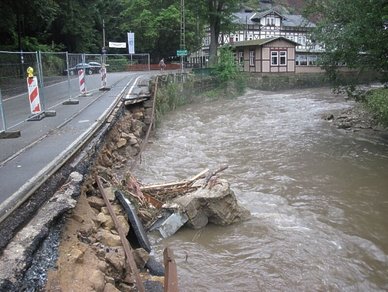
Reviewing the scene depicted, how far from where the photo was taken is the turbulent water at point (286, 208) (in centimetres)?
671

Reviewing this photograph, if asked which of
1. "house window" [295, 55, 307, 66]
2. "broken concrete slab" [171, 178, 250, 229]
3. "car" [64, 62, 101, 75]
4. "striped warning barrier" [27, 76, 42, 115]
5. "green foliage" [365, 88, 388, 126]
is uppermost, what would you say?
"house window" [295, 55, 307, 66]

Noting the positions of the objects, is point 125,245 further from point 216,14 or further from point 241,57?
point 241,57

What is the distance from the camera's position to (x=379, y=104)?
688 inches

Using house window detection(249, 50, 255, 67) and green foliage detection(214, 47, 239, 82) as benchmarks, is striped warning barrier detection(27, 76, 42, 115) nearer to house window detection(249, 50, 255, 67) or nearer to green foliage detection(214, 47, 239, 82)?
green foliage detection(214, 47, 239, 82)

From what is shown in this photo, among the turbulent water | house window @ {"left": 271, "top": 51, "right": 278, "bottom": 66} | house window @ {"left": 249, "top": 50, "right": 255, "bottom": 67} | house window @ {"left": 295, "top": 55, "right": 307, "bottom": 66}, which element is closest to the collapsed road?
the turbulent water

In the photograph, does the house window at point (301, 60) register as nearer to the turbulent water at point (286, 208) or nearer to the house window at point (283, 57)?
the house window at point (283, 57)

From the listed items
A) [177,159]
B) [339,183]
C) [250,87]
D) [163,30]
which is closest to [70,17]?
[163,30]

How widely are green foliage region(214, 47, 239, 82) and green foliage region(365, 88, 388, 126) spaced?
19.0 m

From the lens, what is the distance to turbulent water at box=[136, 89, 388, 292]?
6.71 meters

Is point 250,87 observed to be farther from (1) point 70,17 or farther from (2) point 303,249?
(2) point 303,249

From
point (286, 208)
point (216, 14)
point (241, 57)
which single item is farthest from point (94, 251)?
point (241, 57)

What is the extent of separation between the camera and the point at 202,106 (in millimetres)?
31062

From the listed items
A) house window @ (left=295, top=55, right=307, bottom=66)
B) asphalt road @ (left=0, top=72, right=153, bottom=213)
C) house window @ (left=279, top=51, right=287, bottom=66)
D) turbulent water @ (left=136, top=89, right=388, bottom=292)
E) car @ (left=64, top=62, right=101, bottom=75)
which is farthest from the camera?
house window @ (left=295, top=55, right=307, bottom=66)

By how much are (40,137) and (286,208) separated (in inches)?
220
